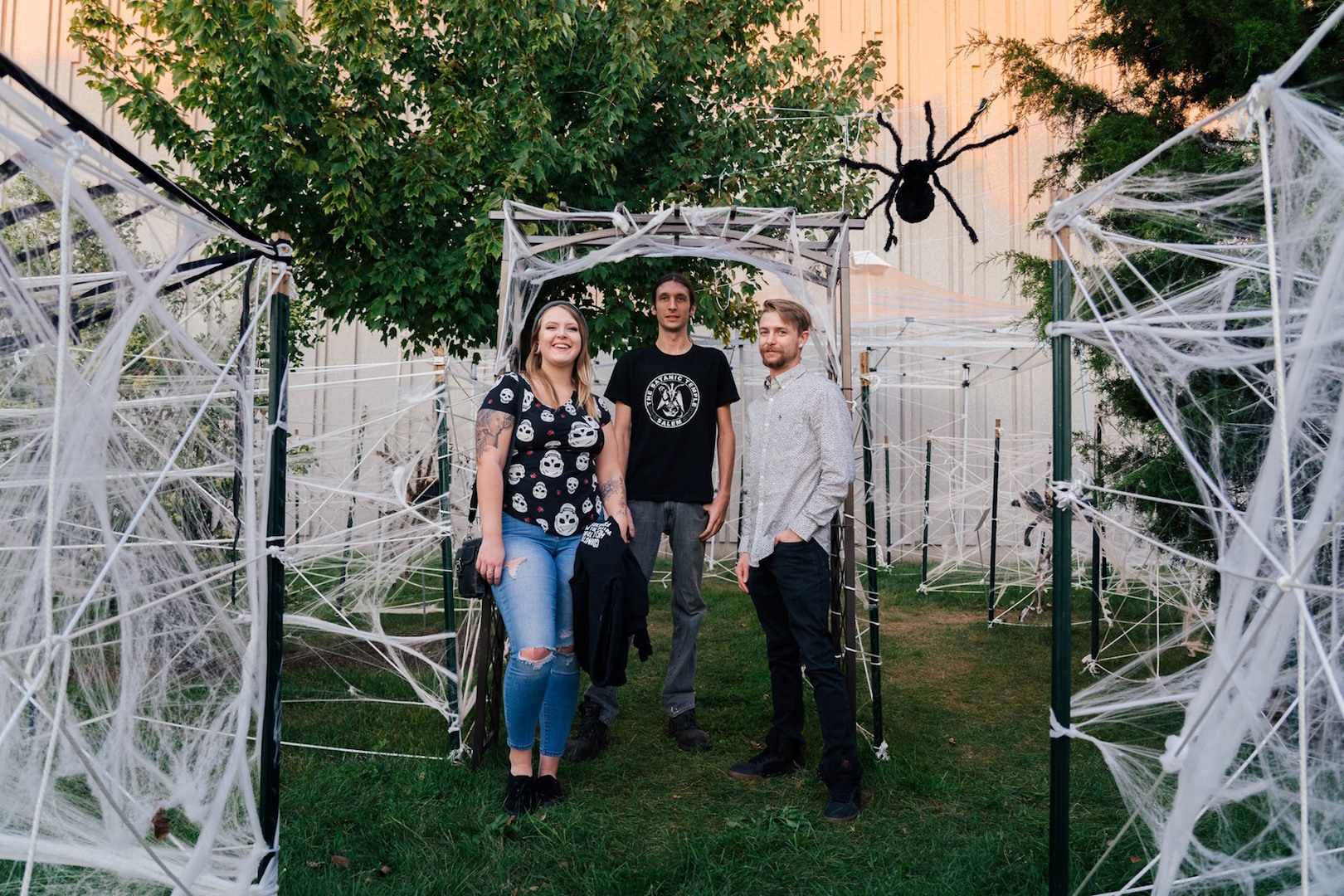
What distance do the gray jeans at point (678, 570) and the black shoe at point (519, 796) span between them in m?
0.62

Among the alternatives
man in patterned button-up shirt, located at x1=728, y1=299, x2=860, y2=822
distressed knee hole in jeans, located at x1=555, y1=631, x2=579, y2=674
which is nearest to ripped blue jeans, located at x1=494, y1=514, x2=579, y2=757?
distressed knee hole in jeans, located at x1=555, y1=631, x2=579, y2=674

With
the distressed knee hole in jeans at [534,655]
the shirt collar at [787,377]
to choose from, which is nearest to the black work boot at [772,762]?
the distressed knee hole in jeans at [534,655]

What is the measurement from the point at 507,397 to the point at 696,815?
1.34 m

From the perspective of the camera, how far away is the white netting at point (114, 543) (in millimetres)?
1381

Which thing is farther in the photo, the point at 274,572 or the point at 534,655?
the point at 534,655

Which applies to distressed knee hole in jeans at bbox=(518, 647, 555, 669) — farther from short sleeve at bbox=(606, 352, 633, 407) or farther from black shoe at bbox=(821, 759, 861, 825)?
short sleeve at bbox=(606, 352, 633, 407)

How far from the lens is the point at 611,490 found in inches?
110

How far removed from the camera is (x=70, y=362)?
4.62 ft

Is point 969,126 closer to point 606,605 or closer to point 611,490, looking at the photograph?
point 611,490

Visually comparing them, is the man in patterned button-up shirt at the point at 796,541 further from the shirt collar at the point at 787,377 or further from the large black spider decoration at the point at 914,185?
the large black spider decoration at the point at 914,185

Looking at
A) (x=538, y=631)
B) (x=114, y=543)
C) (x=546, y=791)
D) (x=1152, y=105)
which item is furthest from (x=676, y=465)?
(x=1152, y=105)

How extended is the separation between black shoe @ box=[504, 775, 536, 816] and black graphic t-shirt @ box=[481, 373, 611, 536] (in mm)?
726

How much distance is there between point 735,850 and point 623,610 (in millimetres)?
700

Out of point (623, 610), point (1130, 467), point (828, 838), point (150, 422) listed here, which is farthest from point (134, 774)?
point (1130, 467)
